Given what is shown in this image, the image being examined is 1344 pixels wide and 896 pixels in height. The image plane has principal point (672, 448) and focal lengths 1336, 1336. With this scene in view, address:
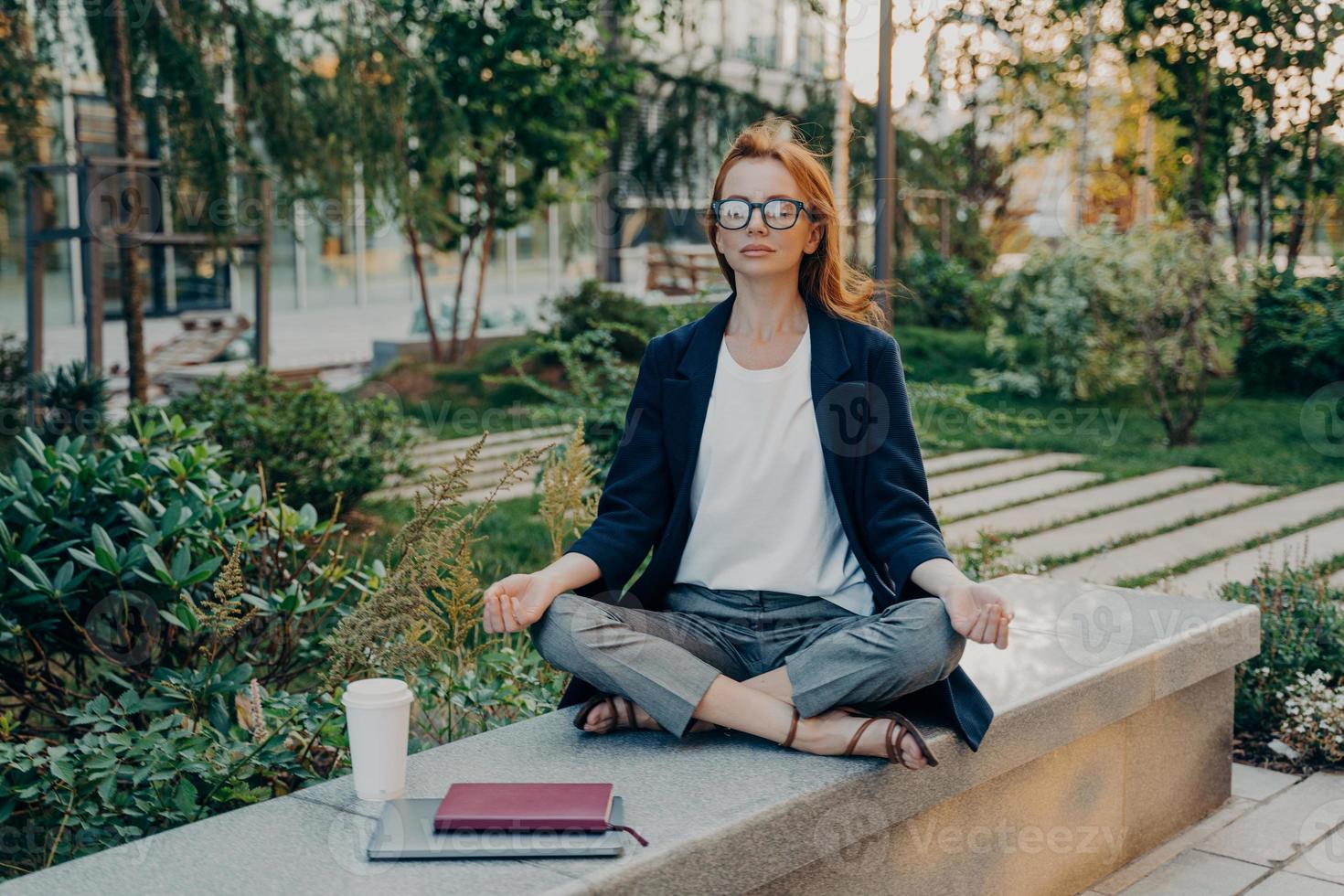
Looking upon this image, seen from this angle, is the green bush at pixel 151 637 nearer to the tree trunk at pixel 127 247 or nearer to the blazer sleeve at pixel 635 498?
the blazer sleeve at pixel 635 498

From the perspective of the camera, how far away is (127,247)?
651 centimetres

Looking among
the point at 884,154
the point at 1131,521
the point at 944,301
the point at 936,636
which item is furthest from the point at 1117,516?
the point at 944,301

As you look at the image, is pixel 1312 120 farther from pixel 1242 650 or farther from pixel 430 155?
pixel 1242 650

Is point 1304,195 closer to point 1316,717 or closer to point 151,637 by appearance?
point 1316,717

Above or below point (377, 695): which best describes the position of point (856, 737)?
below

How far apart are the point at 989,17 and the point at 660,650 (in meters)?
10.6

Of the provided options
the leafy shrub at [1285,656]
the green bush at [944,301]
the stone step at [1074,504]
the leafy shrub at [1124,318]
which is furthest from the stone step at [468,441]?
the green bush at [944,301]

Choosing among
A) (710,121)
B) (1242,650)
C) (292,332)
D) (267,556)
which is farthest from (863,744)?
(292,332)

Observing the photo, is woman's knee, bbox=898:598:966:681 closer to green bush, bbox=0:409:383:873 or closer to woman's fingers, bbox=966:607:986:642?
woman's fingers, bbox=966:607:986:642

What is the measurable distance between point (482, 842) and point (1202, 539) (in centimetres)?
471

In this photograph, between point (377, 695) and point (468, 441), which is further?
point (468, 441)

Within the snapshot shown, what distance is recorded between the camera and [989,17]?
11688 mm

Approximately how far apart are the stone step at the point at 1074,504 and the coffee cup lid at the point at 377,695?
3.93m

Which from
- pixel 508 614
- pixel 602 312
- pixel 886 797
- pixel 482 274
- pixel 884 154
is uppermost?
pixel 884 154
